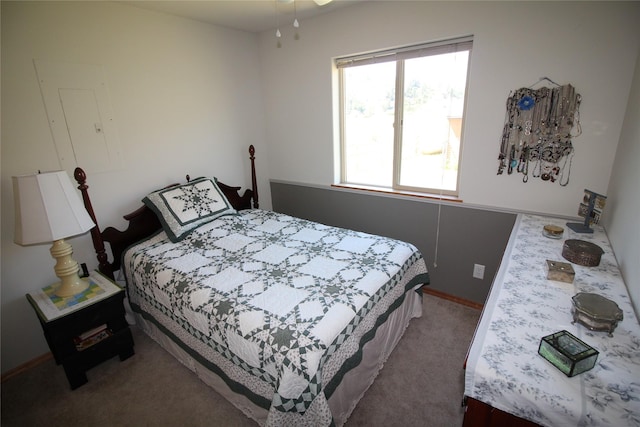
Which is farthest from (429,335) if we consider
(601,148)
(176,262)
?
(176,262)

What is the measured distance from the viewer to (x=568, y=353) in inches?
33.0

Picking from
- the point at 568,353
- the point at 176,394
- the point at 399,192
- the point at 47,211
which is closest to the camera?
the point at 568,353

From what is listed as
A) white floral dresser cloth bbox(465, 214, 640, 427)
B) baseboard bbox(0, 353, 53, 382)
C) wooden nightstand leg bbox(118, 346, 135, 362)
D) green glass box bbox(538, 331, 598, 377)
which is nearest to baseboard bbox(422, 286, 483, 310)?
white floral dresser cloth bbox(465, 214, 640, 427)

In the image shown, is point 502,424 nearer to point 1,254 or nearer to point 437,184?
point 437,184

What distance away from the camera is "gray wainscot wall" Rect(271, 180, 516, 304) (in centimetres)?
232

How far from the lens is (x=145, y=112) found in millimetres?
2424

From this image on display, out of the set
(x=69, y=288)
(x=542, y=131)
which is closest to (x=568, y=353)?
(x=542, y=131)

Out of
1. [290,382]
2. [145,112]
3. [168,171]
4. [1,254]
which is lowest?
[290,382]

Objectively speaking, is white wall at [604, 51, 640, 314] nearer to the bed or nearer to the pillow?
the bed

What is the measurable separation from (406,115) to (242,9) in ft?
5.25

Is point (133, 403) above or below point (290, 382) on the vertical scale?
below

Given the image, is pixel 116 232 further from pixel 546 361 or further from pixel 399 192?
pixel 546 361

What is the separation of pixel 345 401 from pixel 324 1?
7.24 ft

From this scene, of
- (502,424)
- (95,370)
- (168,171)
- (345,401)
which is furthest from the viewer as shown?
(168,171)
